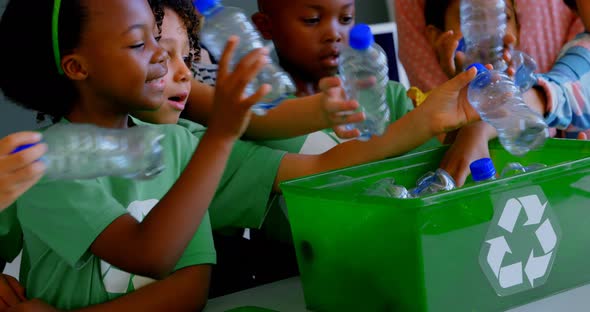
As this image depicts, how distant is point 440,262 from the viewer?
1134mm

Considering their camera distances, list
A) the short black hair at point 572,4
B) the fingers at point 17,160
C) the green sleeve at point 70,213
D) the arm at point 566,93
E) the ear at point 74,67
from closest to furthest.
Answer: the fingers at point 17,160 < the green sleeve at point 70,213 < the ear at point 74,67 < the arm at point 566,93 < the short black hair at point 572,4

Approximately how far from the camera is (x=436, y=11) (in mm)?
2168

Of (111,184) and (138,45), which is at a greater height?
(138,45)

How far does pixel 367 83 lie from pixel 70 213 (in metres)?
0.69

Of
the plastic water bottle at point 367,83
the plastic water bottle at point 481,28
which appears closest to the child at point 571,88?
the plastic water bottle at point 481,28

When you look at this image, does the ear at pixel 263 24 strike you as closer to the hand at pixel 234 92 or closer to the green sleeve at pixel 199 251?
the green sleeve at pixel 199 251

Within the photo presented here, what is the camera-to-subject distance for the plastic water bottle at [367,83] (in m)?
1.53

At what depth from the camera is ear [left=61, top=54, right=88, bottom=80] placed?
1.28m

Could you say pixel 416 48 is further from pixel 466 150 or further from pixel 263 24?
pixel 466 150

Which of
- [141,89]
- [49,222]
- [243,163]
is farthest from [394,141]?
[49,222]

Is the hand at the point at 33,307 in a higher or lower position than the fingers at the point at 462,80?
lower

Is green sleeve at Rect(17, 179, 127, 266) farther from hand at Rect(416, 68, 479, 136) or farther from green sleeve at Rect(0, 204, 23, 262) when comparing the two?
hand at Rect(416, 68, 479, 136)

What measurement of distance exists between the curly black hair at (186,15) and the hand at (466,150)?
0.62 metres

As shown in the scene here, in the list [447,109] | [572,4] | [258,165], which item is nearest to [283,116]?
[258,165]
